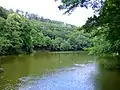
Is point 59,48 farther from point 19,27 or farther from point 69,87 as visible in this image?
point 69,87

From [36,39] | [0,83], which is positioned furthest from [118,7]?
[36,39]

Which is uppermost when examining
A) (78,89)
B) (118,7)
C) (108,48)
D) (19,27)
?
(19,27)

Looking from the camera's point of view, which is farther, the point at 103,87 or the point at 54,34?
the point at 54,34

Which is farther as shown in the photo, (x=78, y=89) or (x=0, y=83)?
(x=0, y=83)

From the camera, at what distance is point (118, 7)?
1097 centimetres

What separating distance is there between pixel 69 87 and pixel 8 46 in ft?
140

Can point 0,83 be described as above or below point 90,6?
below

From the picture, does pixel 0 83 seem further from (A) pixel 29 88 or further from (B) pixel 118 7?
(B) pixel 118 7

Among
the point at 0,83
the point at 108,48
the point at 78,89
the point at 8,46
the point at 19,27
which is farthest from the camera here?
the point at 19,27

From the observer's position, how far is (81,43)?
362 ft

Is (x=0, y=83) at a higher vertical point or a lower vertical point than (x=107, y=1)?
lower

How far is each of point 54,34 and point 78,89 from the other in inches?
3788

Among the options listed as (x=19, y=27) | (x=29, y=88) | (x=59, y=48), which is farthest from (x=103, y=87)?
(x=59, y=48)

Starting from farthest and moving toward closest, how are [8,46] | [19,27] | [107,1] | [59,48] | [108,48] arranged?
[59,48] → [19,27] → [8,46] → [108,48] → [107,1]
